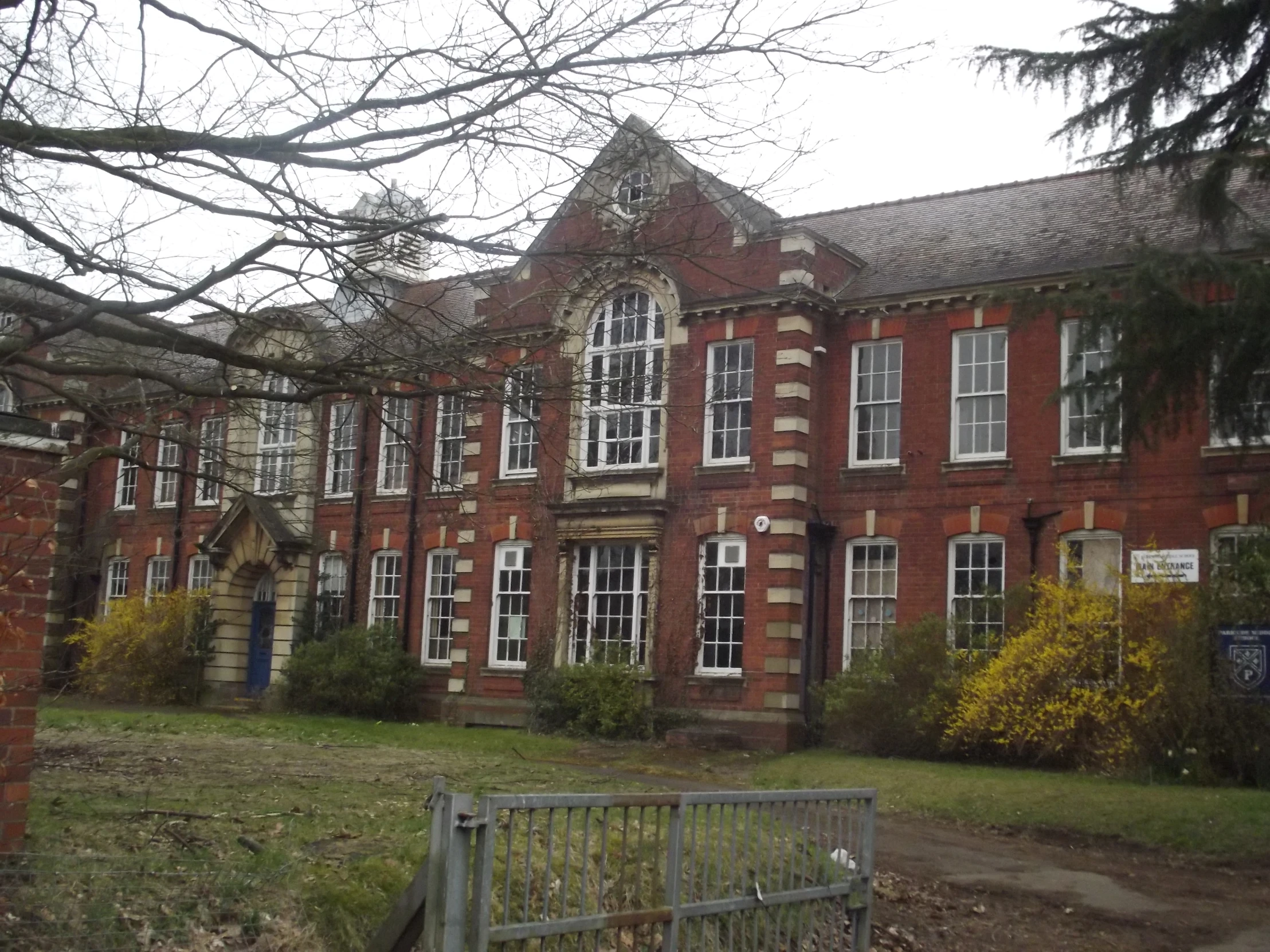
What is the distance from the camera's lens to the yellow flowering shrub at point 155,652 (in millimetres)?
31594

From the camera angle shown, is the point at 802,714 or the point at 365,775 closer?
the point at 365,775

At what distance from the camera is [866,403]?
941 inches

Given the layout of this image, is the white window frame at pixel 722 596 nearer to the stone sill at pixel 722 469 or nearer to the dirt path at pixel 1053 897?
the stone sill at pixel 722 469

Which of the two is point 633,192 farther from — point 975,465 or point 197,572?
point 197,572

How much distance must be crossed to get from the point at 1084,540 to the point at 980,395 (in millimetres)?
3042

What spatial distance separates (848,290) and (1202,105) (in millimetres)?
9964

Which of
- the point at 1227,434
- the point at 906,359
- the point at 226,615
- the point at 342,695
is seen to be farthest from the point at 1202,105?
the point at 226,615

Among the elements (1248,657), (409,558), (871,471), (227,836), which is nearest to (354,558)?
(409,558)

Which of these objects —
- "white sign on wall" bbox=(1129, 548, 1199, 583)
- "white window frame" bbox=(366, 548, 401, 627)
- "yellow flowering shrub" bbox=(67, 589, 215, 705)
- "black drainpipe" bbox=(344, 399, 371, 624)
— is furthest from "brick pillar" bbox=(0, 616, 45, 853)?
"yellow flowering shrub" bbox=(67, 589, 215, 705)

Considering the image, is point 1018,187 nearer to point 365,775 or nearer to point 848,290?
point 848,290

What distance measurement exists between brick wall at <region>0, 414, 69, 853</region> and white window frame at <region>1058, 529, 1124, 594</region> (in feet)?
53.0

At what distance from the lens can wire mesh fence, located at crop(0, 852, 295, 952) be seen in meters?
A: 6.79

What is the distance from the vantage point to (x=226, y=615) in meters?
32.3

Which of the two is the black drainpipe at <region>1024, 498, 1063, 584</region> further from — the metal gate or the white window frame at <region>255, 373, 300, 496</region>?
the metal gate
